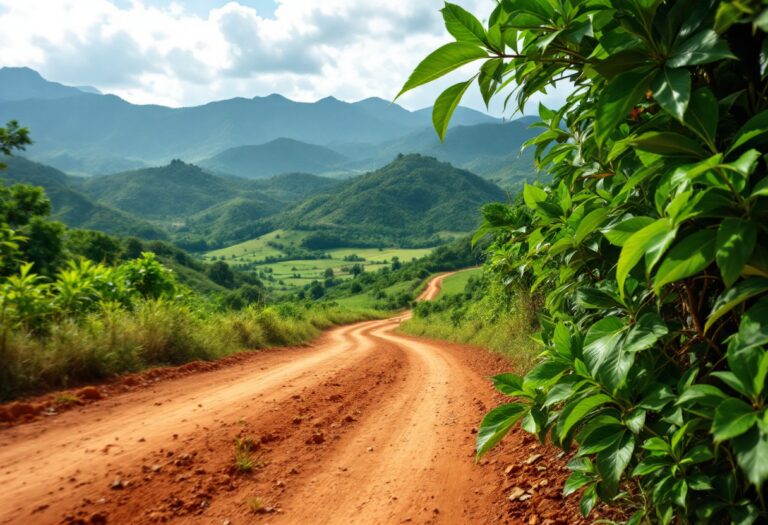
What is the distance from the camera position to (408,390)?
272 inches

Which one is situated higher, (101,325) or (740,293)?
(740,293)

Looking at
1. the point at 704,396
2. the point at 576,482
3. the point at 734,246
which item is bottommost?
the point at 576,482

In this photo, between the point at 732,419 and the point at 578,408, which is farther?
the point at 578,408

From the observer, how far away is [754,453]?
974 mm

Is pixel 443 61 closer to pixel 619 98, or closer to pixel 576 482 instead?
pixel 619 98

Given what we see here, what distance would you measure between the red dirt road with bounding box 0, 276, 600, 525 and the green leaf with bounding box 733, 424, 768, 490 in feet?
5.03

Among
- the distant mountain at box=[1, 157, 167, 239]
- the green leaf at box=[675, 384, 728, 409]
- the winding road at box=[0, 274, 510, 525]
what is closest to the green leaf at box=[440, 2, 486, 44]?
the green leaf at box=[675, 384, 728, 409]

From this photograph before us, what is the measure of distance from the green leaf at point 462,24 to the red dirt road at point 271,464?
226cm

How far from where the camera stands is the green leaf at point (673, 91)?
3.35ft

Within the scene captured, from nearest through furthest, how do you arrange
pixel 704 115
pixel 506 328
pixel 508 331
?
pixel 704 115 < pixel 508 331 < pixel 506 328

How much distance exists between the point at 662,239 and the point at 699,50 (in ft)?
1.47

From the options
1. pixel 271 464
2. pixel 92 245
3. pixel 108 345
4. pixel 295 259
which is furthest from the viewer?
pixel 295 259

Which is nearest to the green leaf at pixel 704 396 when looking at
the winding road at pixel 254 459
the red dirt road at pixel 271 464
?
the red dirt road at pixel 271 464

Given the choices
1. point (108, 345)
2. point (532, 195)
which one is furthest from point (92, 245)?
point (532, 195)
